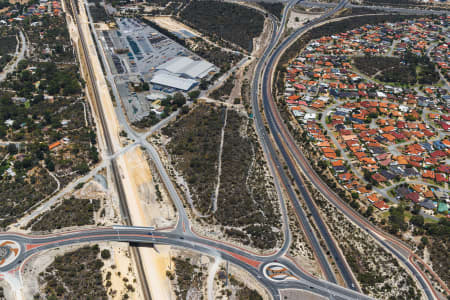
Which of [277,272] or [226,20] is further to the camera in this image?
[226,20]

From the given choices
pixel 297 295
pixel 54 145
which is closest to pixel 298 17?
pixel 54 145

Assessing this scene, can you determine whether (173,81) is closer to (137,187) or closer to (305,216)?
(137,187)

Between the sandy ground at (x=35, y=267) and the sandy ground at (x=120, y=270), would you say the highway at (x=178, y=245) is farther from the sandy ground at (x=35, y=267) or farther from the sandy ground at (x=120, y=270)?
the sandy ground at (x=120, y=270)

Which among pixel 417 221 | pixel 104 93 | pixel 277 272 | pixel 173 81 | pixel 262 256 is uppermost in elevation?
pixel 173 81

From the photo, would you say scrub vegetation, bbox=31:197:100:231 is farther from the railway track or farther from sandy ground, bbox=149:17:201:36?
sandy ground, bbox=149:17:201:36

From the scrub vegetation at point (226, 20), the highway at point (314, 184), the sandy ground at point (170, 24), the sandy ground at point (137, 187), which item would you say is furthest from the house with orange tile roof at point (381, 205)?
the sandy ground at point (170, 24)

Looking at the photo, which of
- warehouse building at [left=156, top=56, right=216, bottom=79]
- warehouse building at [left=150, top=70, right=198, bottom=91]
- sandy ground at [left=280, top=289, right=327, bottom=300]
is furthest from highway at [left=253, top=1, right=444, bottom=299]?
warehouse building at [left=150, top=70, right=198, bottom=91]

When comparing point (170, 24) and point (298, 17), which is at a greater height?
point (298, 17)
